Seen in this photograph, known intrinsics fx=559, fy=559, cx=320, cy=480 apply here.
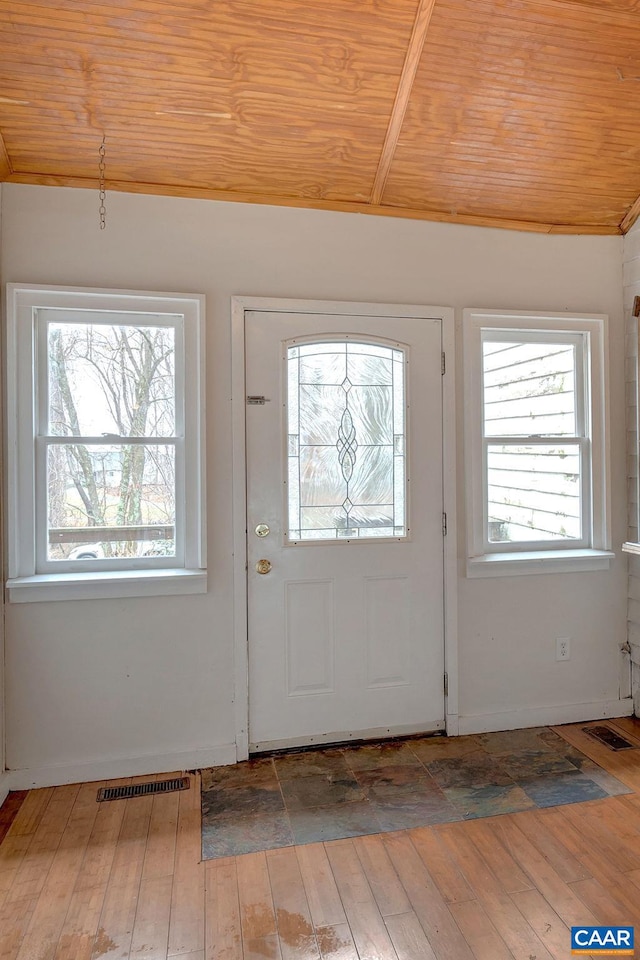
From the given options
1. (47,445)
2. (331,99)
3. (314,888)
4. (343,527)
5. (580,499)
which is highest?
(331,99)

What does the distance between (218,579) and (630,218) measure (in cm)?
285

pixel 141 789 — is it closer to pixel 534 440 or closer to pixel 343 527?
pixel 343 527

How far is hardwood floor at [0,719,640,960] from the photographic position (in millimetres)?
1598

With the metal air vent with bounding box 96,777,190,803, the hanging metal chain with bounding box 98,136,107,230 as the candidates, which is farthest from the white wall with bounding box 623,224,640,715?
the hanging metal chain with bounding box 98,136,107,230

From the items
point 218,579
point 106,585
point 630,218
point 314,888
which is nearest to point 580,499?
point 630,218

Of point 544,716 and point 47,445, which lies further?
point 544,716

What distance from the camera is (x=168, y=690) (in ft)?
8.36

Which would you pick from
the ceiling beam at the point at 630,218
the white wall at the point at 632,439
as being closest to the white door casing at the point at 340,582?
the white wall at the point at 632,439

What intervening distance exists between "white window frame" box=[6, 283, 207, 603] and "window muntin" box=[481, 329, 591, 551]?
148 centimetres

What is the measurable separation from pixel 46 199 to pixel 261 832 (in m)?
2.74

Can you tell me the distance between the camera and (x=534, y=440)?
3012mm

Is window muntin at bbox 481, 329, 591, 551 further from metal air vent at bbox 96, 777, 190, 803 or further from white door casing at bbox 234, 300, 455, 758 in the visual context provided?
metal air vent at bbox 96, 777, 190, 803

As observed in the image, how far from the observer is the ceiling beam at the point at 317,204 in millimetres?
2422

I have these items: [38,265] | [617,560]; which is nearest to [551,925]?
[617,560]
